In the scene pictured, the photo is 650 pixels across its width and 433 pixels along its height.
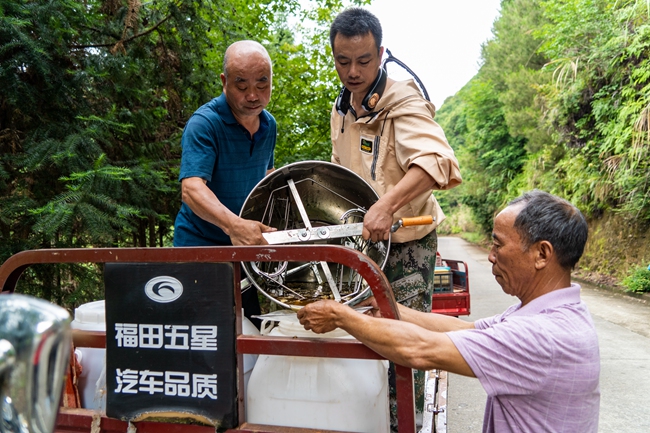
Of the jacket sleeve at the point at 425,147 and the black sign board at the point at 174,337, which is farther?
the jacket sleeve at the point at 425,147

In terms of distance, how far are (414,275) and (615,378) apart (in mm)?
4129

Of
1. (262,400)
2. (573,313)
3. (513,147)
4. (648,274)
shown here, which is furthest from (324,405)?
(513,147)

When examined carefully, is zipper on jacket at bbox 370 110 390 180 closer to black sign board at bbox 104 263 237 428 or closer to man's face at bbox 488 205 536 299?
man's face at bbox 488 205 536 299

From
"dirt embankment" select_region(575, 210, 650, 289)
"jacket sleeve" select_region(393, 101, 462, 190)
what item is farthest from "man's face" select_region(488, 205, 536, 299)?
"dirt embankment" select_region(575, 210, 650, 289)

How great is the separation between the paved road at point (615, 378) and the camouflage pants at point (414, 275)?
2.17m

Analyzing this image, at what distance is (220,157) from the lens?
2662mm

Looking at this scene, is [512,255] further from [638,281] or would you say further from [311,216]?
[638,281]

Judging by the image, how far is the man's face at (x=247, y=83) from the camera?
2.54 m

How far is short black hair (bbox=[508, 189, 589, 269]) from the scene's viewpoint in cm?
182

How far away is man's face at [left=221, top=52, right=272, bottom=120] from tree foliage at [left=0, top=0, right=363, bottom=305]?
4.78 ft

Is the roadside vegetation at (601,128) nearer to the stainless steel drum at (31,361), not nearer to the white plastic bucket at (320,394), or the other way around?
the white plastic bucket at (320,394)

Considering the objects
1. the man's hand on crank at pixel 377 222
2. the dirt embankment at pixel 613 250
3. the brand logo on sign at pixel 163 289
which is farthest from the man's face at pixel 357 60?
the dirt embankment at pixel 613 250

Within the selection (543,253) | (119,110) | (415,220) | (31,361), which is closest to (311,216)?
(415,220)

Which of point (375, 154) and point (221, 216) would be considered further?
point (375, 154)
